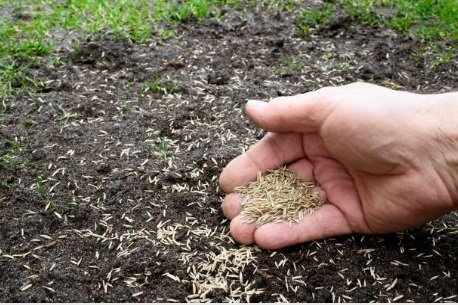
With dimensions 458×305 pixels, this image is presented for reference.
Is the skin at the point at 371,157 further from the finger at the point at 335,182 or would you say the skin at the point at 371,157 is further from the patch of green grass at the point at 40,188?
the patch of green grass at the point at 40,188

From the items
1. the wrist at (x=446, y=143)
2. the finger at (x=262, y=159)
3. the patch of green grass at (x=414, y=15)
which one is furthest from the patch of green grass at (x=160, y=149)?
the patch of green grass at (x=414, y=15)

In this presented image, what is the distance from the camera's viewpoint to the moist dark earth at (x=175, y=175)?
114 inches

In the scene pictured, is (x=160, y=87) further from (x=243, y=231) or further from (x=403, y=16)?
(x=403, y=16)

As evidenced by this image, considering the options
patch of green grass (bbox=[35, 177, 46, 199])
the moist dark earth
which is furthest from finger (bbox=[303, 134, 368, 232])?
patch of green grass (bbox=[35, 177, 46, 199])

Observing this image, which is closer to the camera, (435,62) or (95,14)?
(435,62)

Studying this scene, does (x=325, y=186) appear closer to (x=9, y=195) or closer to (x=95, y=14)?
(x=9, y=195)

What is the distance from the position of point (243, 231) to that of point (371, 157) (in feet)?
2.64

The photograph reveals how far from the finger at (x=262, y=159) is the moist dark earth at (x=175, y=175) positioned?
0.58ft

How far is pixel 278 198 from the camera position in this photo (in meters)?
3.23

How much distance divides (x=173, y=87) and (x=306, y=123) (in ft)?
5.18

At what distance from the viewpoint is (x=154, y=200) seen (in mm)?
3398

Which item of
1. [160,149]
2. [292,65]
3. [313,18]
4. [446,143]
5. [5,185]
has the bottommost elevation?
[5,185]

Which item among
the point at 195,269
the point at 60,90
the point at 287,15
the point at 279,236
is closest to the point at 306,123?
the point at 279,236

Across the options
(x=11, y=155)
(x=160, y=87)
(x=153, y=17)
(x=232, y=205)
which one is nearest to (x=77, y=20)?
(x=153, y=17)
